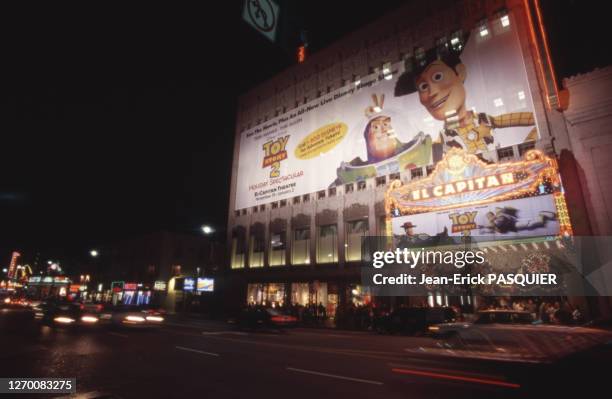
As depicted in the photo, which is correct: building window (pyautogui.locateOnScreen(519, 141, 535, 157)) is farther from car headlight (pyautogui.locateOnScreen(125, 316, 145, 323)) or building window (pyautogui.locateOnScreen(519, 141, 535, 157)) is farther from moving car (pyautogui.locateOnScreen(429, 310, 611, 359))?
car headlight (pyautogui.locateOnScreen(125, 316, 145, 323))

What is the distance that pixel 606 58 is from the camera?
73.6ft

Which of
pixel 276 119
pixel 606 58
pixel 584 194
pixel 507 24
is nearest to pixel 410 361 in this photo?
pixel 584 194

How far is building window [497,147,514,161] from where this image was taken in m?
24.0

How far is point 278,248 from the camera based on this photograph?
123 ft

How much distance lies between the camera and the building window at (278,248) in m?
36.7

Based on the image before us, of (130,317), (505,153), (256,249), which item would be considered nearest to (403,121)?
(505,153)

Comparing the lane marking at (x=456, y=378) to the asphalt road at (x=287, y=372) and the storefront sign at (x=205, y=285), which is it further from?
the storefront sign at (x=205, y=285)

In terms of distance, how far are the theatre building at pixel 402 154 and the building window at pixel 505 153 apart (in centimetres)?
7

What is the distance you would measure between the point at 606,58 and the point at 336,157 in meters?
22.1

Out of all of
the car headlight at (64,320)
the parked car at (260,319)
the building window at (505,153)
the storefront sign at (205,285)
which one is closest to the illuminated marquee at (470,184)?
the building window at (505,153)

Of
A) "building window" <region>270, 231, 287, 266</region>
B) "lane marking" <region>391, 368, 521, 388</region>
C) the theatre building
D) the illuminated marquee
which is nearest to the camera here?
"lane marking" <region>391, 368, 521, 388</region>

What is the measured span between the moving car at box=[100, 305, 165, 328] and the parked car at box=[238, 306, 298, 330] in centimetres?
553

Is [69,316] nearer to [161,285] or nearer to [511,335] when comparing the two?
[511,335]

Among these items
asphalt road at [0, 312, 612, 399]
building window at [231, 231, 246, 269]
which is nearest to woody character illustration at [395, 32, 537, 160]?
asphalt road at [0, 312, 612, 399]
